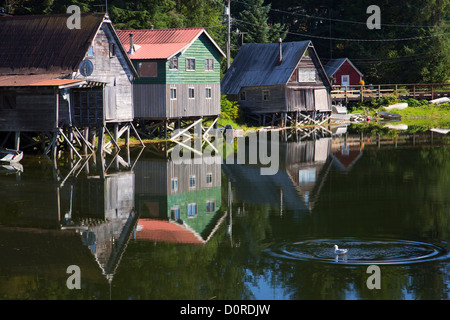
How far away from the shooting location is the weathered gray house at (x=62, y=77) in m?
30.8

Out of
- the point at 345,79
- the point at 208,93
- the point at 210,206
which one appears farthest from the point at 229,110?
the point at 210,206

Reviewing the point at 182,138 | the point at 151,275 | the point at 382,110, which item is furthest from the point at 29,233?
the point at 382,110


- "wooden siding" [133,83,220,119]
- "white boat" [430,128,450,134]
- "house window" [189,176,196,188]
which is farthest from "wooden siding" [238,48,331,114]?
"house window" [189,176,196,188]

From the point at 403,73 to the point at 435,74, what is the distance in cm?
349

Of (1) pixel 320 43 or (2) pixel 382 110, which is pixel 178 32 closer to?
(2) pixel 382 110

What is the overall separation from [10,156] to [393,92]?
159 feet

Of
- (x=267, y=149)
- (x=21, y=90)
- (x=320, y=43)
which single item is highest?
(x=320, y=43)

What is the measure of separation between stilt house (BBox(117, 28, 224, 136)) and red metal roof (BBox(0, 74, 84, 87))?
8.75 metres

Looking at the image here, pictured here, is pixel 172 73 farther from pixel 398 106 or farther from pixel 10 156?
pixel 398 106

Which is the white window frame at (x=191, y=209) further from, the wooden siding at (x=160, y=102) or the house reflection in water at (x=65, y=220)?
the wooden siding at (x=160, y=102)

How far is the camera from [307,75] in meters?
56.5
